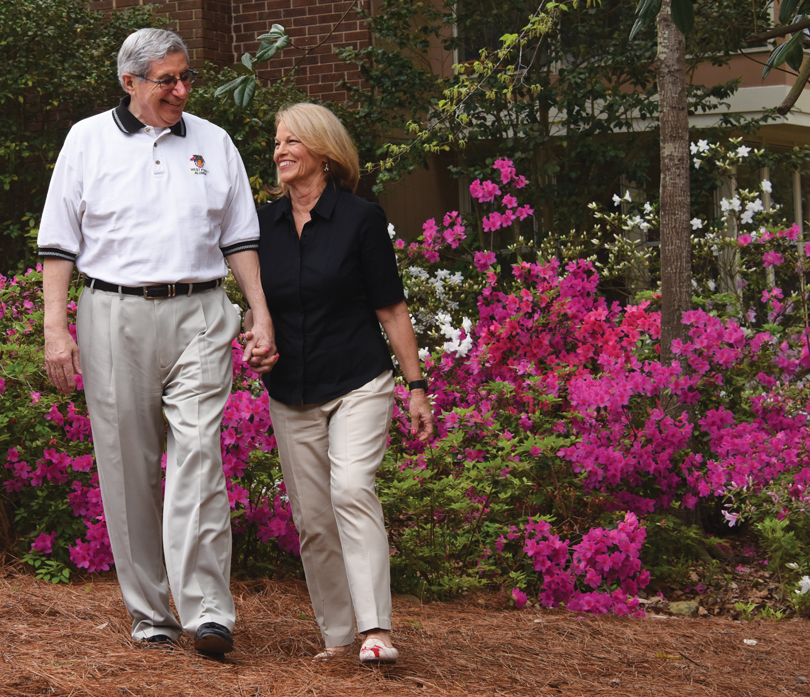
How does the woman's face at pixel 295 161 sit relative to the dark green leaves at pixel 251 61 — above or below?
below

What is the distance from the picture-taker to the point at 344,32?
10.5 m

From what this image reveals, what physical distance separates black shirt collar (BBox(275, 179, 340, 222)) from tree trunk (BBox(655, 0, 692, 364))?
9.28 ft

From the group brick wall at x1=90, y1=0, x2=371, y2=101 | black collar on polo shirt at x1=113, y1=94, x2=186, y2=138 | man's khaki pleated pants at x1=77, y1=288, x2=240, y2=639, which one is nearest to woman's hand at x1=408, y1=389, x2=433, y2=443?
man's khaki pleated pants at x1=77, y1=288, x2=240, y2=639

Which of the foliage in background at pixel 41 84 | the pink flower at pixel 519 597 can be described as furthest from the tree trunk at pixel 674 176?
the foliage in background at pixel 41 84

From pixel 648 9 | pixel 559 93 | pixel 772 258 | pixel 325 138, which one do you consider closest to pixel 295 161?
pixel 325 138

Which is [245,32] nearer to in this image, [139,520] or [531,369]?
[531,369]

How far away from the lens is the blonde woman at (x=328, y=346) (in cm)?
329

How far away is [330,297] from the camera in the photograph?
3344 millimetres

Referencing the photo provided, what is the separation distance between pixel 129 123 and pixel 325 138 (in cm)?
65

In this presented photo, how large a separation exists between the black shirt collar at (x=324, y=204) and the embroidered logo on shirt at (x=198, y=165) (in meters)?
0.30

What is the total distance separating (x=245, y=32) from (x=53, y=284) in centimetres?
838

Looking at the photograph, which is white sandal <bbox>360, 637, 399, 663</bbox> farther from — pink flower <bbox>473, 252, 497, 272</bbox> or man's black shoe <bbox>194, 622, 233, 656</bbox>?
pink flower <bbox>473, 252, 497, 272</bbox>

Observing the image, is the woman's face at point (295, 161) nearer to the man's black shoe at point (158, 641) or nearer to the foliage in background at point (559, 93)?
the man's black shoe at point (158, 641)

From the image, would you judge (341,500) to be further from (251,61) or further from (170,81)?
(251,61)
